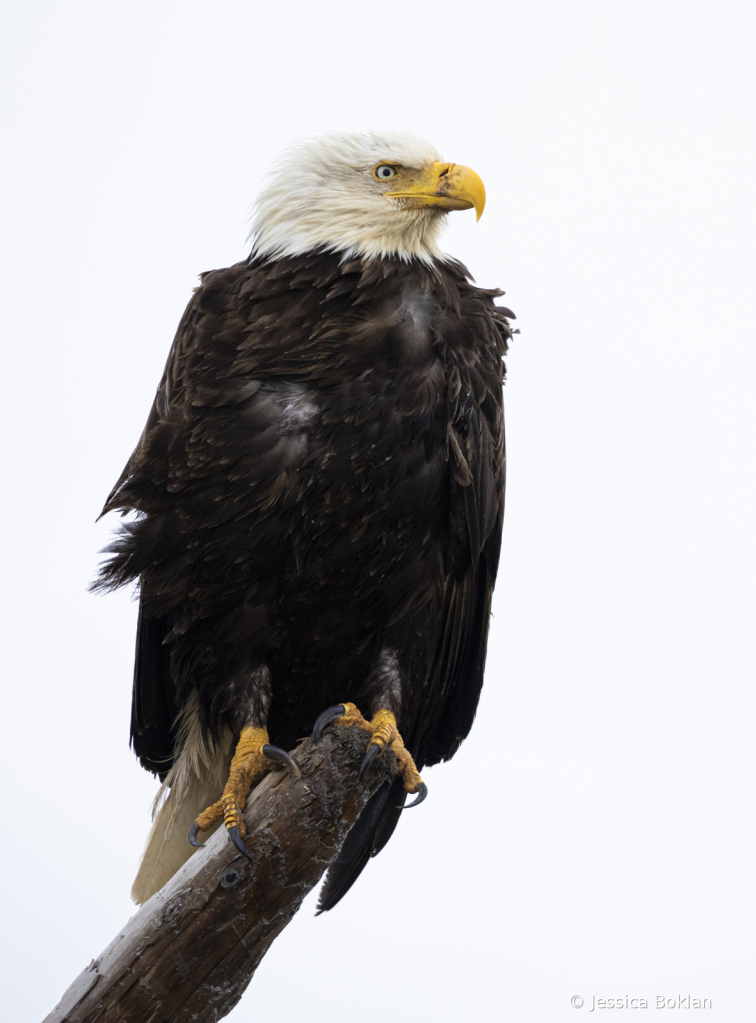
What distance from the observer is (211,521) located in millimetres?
A: 3428

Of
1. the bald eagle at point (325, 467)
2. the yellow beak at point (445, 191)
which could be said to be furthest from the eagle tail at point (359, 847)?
the yellow beak at point (445, 191)

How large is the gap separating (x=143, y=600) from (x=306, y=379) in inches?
41.2

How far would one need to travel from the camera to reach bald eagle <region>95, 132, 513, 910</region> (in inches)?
130

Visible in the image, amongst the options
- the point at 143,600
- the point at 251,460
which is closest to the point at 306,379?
the point at 251,460

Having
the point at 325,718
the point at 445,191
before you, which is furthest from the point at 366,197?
the point at 325,718

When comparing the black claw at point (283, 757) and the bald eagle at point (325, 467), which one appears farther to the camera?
the bald eagle at point (325, 467)

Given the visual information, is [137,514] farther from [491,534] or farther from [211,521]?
[491,534]

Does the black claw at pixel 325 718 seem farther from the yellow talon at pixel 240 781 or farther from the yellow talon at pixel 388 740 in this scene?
Result: the yellow talon at pixel 240 781

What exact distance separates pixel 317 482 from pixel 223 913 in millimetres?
1295

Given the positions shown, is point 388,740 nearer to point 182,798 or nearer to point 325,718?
point 325,718

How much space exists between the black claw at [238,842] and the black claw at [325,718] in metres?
0.33

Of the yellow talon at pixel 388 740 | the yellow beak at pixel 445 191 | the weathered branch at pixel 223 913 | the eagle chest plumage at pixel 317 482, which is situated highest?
the yellow beak at pixel 445 191

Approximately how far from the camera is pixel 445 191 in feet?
11.7

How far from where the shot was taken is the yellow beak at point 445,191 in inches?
140
